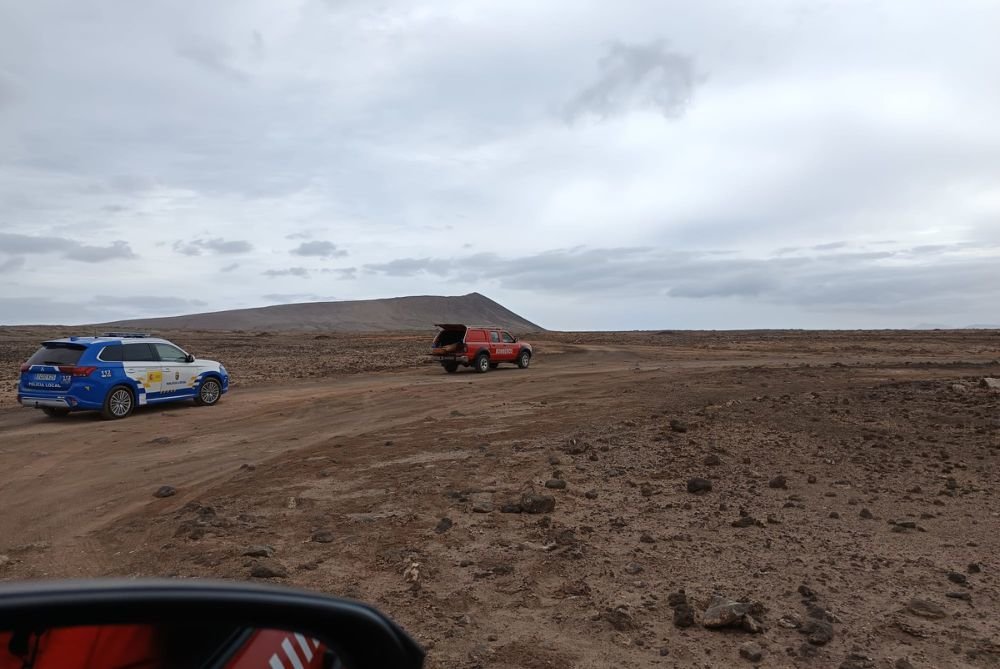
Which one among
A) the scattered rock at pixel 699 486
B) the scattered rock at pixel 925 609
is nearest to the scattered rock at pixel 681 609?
the scattered rock at pixel 925 609

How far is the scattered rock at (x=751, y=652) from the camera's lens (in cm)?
449

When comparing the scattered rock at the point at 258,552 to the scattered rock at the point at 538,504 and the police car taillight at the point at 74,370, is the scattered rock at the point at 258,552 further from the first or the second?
the police car taillight at the point at 74,370

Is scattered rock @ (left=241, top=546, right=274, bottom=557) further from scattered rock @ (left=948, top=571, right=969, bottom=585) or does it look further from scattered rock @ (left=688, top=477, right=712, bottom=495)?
scattered rock @ (left=948, top=571, right=969, bottom=585)

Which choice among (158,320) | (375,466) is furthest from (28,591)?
(158,320)

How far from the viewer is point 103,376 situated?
→ 1542 cm

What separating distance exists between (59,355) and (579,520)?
13.3 m

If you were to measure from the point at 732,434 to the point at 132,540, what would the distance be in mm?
8777

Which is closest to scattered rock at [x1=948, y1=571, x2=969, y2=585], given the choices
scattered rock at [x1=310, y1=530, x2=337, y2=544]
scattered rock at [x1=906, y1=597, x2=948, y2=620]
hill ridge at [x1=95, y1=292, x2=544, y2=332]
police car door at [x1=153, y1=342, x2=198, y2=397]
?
scattered rock at [x1=906, y1=597, x2=948, y2=620]

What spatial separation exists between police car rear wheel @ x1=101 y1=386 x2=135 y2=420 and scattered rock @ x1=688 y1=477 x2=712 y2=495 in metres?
12.9

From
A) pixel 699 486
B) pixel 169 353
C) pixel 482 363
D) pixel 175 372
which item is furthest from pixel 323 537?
pixel 482 363

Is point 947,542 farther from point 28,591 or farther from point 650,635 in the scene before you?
point 28,591

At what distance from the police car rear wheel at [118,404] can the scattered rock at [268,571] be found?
11410 millimetres

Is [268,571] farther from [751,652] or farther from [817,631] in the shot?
[817,631]

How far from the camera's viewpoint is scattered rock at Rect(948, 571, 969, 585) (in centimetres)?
558
